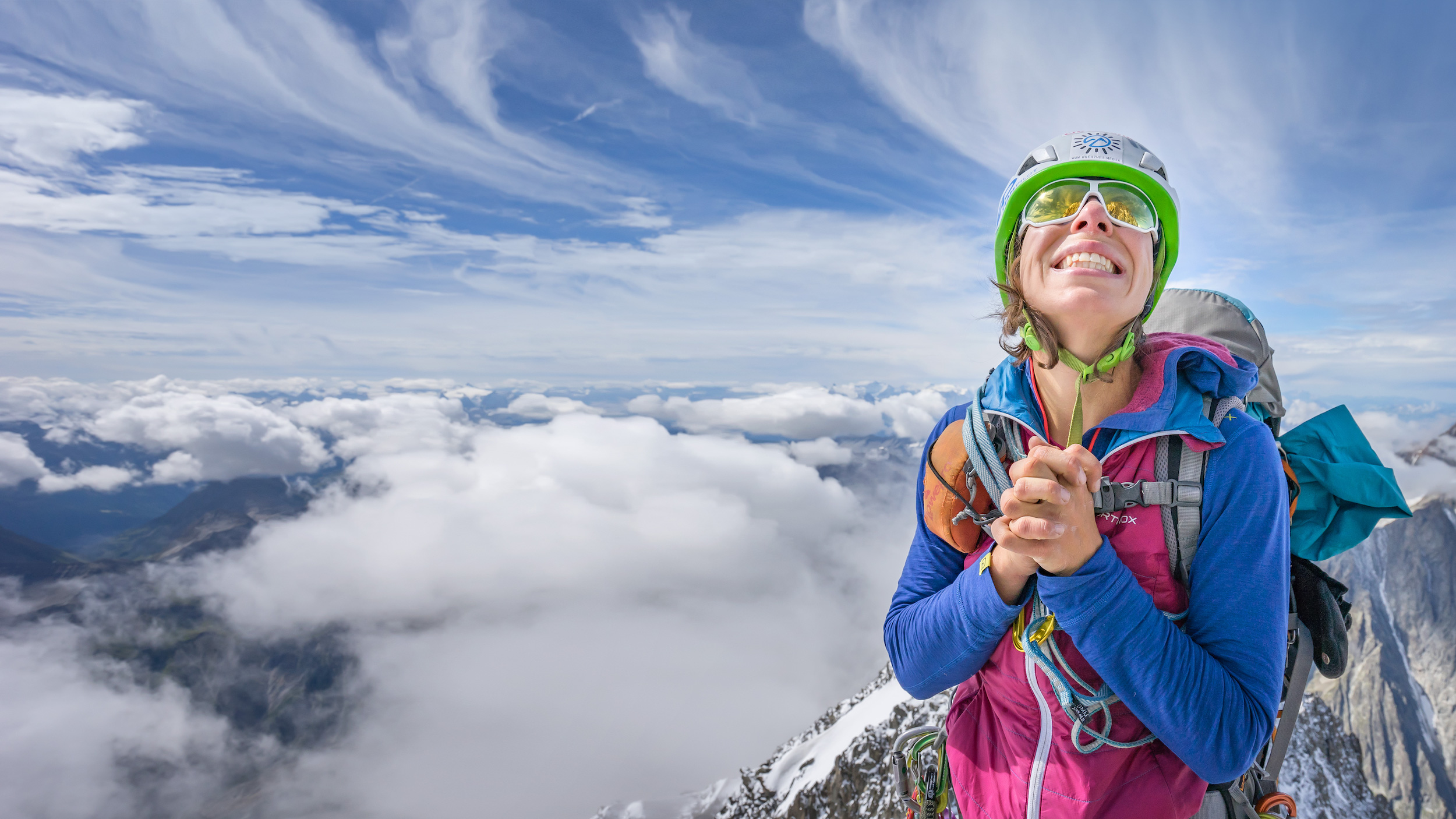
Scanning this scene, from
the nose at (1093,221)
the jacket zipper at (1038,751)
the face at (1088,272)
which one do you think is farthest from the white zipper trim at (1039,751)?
the nose at (1093,221)

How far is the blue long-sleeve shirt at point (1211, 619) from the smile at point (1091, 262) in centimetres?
65

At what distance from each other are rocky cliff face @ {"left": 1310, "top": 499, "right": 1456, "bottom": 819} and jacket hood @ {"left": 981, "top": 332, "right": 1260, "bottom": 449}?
633ft

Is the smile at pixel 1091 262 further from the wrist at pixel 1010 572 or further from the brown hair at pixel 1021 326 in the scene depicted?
the wrist at pixel 1010 572

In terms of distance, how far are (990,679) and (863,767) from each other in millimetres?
34864

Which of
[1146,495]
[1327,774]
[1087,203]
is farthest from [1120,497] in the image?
[1327,774]

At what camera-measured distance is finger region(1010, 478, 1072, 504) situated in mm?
2098

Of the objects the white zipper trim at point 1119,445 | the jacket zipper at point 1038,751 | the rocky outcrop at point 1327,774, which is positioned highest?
the white zipper trim at point 1119,445

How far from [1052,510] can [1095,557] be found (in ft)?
0.81

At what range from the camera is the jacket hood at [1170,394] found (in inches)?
103

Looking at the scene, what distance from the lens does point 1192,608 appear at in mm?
2492

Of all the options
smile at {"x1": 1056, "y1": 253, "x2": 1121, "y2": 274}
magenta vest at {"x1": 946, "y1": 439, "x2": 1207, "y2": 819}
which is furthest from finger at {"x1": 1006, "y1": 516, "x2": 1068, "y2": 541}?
smile at {"x1": 1056, "y1": 253, "x2": 1121, "y2": 274}

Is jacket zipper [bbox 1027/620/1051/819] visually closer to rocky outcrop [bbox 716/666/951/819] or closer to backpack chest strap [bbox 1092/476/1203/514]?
backpack chest strap [bbox 1092/476/1203/514]

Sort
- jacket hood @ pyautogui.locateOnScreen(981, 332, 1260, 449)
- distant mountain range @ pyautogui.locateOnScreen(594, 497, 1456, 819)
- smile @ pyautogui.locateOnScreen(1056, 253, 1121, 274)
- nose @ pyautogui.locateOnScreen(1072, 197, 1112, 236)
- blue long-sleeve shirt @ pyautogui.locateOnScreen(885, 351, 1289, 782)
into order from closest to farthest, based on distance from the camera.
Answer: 1. blue long-sleeve shirt @ pyautogui.locateOnScreen(885, 351, 1289, 782)
2. jacket hood @ pyautogui.locateOnScreen(981, 332, 1260, 449)
3. smile @ pyautogui.locateOnScreen(1056, 253, 1121, 274)
4. nose @ pyautogui.locateOnScreen(1072, 197, 1112, 236)
5. distant mountain range @ pyautogui.locateOnScreen(594, 497, 1456, 819)

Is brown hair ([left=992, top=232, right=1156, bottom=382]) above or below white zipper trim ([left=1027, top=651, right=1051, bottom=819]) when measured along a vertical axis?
above
